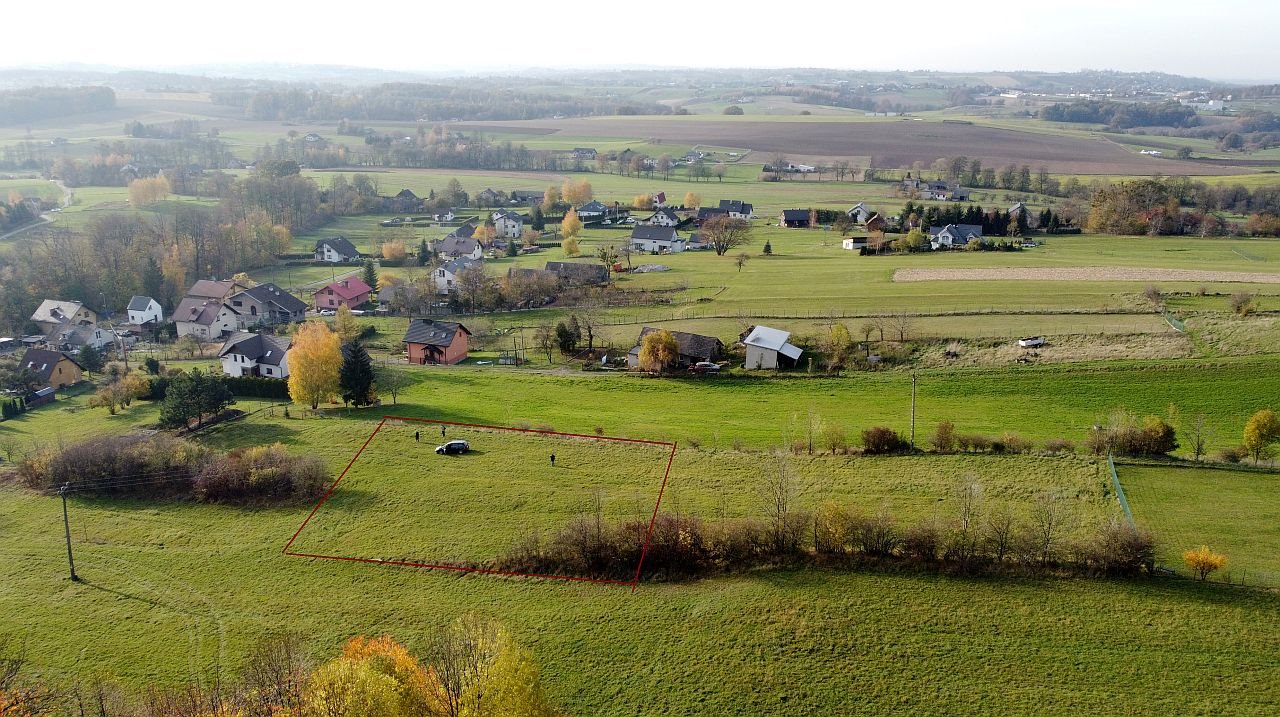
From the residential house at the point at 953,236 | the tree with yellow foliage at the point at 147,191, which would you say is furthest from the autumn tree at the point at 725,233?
the tree with yellow foliage at the point at 147,191

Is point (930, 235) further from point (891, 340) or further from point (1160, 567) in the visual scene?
point (1160, 567)

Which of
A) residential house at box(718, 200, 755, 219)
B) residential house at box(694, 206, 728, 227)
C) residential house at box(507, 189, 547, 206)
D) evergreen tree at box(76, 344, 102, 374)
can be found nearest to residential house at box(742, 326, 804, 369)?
evergreen tree at box(76, 344, 102, 374)

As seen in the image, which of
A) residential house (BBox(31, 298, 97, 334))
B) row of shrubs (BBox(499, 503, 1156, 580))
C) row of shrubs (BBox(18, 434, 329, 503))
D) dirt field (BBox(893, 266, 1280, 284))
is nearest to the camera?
row of shrubs (BBox(499, 503, 1156, 580))

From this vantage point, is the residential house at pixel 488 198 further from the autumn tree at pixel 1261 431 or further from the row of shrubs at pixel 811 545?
the autumn tree at pixel 1261 431

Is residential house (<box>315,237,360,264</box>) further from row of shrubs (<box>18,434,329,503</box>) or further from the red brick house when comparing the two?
row of shrubs (<box>18,434,329,503</box>)

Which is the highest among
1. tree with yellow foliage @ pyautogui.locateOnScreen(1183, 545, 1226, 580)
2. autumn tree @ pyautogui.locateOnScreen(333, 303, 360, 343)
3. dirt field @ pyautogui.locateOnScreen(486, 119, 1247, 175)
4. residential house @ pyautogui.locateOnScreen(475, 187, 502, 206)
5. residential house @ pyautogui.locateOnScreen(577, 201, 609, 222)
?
dirt field @ pyautogui.locateOnScreen(486, 119, 1247, 175)

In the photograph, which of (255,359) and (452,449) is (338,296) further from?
(452,449)

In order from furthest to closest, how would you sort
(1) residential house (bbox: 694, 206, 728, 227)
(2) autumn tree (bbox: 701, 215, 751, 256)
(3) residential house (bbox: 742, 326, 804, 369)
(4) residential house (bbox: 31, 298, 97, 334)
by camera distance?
1. (1) residential house (bbox: 694, 206, 728, 227)
2. (2) autumn tree (bbox: 701, 215, 751, 256)
3. (4) residential house (bbox: 31, 298, 97, 334)
4. (3) residential house (bbox: 742, 326, 804, 369)
